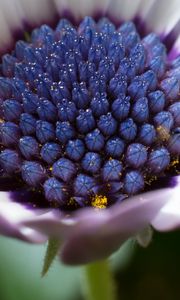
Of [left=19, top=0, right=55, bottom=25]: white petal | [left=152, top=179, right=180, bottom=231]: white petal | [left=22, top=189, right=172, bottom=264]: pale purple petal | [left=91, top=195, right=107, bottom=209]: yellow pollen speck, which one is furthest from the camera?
[left=19, top=0, right=55, bottom=25]: white petal

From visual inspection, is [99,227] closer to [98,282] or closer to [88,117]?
[88,117]

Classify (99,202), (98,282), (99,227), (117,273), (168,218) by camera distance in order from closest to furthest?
(99,227) → (168,218) → (99,202) → (98,282) → (117,273)

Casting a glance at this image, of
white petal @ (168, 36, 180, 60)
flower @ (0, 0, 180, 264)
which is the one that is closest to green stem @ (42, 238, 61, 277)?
flower @ (0, 0, 180, 264)

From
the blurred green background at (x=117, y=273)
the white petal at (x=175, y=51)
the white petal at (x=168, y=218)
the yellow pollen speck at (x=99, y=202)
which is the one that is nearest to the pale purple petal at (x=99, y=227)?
the white petal at (x=168, y=218)

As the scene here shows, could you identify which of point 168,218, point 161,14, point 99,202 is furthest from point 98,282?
point 161,14

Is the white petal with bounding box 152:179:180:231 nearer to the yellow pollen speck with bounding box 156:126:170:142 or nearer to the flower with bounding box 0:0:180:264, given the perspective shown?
the flower with bounding box 0:0:180:264

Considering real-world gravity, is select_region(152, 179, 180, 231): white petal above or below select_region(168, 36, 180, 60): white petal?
below

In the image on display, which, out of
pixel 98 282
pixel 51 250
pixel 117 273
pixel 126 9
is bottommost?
pixel 117 273

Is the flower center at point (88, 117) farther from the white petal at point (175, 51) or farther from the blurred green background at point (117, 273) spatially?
the blurred green background at point (117, 273)
